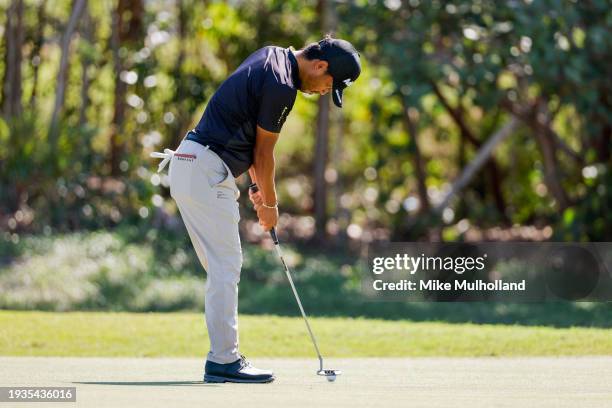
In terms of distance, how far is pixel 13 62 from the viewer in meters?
14.1

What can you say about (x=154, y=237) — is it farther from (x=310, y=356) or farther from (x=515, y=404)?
(x=515, y=404)

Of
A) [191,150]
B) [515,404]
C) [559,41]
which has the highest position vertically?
[559,41]

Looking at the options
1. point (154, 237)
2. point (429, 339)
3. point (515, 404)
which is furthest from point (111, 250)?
point (515, 404)

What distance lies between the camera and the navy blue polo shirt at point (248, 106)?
19.8 feet

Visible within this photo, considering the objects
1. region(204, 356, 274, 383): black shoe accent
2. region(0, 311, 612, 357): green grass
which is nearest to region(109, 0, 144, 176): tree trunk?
region(0, 311, 612, 357): green grass

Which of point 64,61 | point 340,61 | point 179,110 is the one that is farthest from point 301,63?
point 179,110

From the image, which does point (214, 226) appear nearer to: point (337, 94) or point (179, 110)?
point (337, 94)

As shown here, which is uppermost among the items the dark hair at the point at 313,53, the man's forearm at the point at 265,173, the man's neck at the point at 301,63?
the dark hair at the point at 313,53

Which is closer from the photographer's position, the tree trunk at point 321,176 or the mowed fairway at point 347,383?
the mowed fairway at point 347,383

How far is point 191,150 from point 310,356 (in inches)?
101

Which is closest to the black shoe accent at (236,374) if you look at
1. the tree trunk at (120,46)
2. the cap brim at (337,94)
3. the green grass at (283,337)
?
the cap brim at (337,94)

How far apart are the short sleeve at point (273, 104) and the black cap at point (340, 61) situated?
0.86 feet

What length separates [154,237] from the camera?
1323 cm

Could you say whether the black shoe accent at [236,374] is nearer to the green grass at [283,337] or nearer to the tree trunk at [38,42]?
the green grass at [283,337]
